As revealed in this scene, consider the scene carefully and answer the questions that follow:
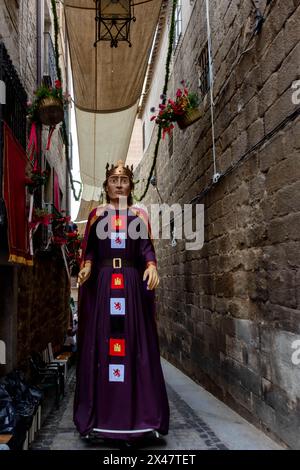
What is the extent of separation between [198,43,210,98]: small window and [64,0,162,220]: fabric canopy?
75cm

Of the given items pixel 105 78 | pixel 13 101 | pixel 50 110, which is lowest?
pixel 13 101

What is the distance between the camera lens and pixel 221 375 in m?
5.47

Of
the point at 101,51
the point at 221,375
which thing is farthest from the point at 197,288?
the point at 101,51

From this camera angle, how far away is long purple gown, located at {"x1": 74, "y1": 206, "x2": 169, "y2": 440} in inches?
151

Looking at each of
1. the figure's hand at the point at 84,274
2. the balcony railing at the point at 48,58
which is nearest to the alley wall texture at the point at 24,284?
the balcony railing at the point at 48,58

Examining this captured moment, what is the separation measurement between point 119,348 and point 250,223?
162 cm

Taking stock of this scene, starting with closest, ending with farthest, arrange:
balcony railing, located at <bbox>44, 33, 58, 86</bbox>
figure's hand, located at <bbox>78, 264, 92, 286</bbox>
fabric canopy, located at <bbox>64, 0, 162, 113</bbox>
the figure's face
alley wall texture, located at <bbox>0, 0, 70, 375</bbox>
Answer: figure's hand, located at <bbox>78, 264, 92, 286</bbox> → the figure's face → alley wall texture, located at <bbox>0, 0, 70, 375</bbox> → fabric canopy, located at <bbox>64, 0, 162, 113</bbox> → balcony railing, located at <bbox>44, 33, 58, 86</bbox>

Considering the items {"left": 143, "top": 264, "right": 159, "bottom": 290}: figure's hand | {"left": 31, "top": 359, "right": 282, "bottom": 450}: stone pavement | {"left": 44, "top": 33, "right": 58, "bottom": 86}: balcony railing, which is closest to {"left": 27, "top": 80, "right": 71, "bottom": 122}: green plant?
{"left": 44, "top": 33, "right": 58, "bottom": 86}: balcony railing

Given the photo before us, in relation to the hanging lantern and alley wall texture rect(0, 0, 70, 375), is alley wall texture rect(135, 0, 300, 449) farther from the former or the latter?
alley wall texture rect(0, 0, 70, 375)

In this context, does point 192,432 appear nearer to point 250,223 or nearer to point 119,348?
point 119,348

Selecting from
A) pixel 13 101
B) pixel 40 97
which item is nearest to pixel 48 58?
pixel 40 97

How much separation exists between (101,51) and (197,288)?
3.40 meters

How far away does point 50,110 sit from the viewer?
599 cm

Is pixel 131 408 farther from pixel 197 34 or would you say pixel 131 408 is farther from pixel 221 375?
pixel 197 34
